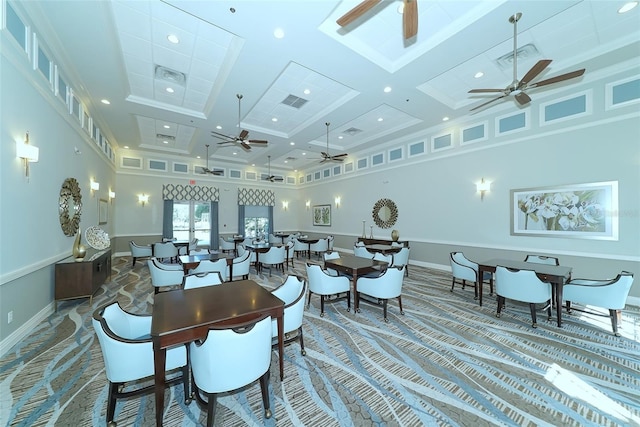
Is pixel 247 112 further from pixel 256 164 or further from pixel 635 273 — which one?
pixel 635 273

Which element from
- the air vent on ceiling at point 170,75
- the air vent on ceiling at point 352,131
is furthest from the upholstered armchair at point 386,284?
the air vent on ceiling at point 170,75

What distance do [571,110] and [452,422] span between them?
598cm

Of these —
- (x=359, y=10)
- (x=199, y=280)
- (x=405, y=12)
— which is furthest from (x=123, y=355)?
(x=405, y=12)

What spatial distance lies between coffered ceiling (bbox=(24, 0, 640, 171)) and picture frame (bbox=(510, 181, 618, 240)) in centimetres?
204

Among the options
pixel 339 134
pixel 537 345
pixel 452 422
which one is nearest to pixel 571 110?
pixel 537 345

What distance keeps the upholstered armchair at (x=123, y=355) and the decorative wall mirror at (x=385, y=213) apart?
715 cm

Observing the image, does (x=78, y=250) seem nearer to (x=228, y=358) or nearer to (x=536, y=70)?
(x=228, y=358)

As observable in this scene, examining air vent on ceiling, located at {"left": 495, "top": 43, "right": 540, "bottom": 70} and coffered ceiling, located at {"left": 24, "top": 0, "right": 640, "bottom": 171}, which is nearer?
coffered ceiling, located at {"left": 24, "top": 0, "right": 640, "bottom": 171}

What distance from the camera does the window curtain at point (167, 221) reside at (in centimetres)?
954

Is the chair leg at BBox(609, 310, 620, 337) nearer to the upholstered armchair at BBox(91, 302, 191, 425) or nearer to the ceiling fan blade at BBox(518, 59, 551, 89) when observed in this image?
the ceiling fan blade at BBox(518, 59, 551, 89)

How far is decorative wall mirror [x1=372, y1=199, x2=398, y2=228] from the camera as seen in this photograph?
26.4 feet

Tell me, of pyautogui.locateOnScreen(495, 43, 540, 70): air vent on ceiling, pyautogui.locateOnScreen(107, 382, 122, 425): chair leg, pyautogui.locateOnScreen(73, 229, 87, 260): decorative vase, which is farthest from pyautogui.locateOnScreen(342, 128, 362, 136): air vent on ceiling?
pyautogui.locateOnScreen(107, 382, 122, 425): chair leg

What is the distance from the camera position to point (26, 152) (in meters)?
2.84

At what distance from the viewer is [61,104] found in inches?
154
